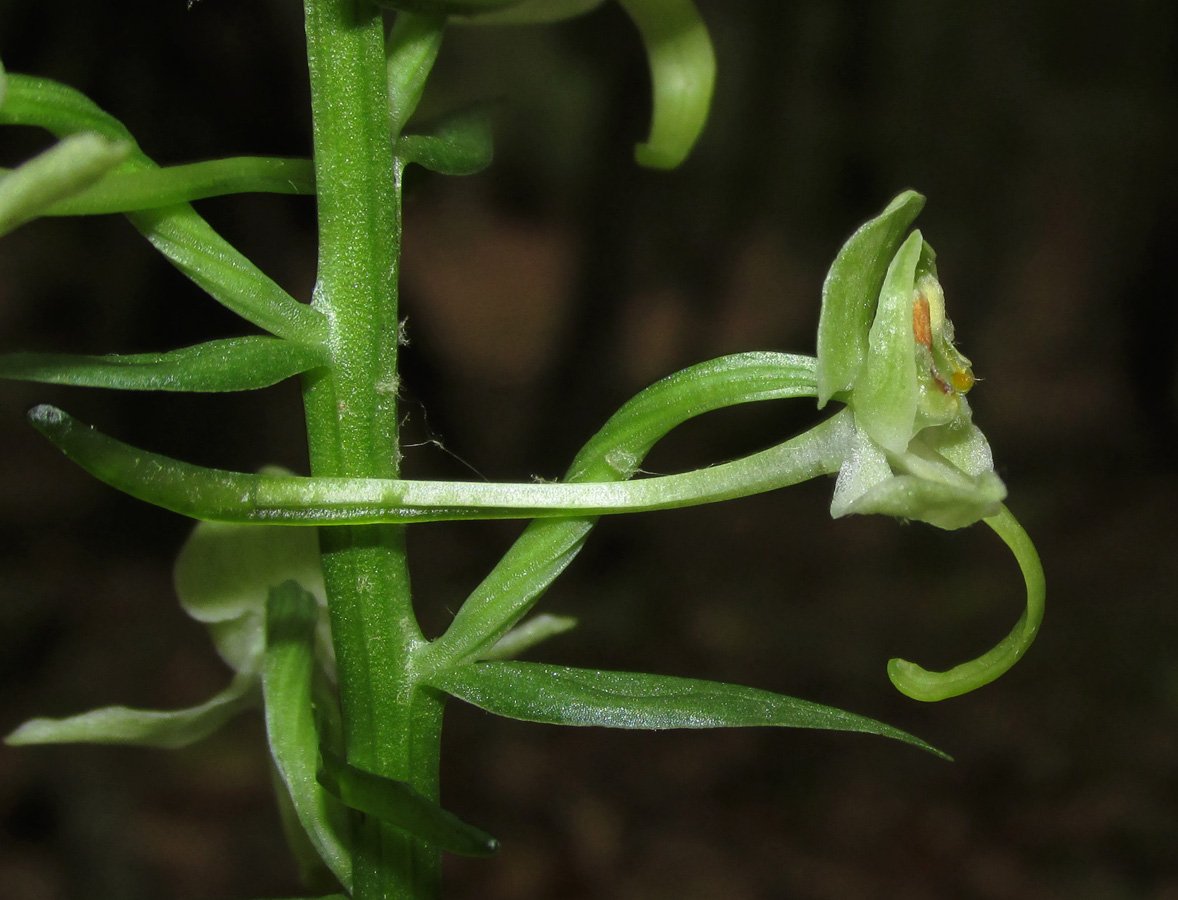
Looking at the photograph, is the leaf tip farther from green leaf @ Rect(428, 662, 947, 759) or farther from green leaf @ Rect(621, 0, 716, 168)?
green leaf @ Rect(621, 0, 716, 168)

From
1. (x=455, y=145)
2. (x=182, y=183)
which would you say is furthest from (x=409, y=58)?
(x=182, y=183)

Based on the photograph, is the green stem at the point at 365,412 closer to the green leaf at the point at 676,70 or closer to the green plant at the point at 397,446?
the green plant at the point at 397,446

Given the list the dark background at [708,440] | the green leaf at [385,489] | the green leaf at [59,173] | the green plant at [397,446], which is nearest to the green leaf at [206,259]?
the green plant at [397,446]

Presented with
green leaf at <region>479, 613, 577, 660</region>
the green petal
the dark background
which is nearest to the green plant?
the green petal

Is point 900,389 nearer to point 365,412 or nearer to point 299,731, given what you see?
point 365,412

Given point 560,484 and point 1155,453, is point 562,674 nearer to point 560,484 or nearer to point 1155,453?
point 560,484

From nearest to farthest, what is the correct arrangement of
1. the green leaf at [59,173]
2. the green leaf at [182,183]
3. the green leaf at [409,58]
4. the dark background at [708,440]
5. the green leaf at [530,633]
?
1. the green leaf at [59,173]
2. the green leaf at [182,183]
3. the green leaf at [409,58]
4. the green leaf at [530,633]
5. the dark background at [708,440]
